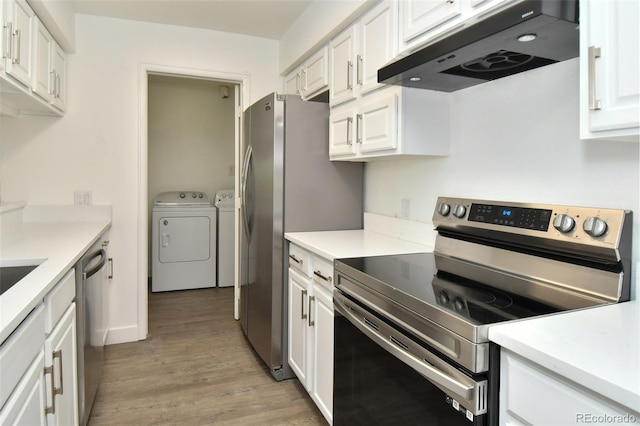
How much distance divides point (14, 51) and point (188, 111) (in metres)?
3.20

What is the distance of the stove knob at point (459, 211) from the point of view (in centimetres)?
168

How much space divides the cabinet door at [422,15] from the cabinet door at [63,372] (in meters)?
1.74

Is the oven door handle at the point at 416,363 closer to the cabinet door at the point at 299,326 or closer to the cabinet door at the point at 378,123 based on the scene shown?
the cabinet door at the point at 299,326

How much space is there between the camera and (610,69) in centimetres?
95

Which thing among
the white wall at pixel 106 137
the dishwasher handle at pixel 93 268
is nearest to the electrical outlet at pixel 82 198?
the white wall at pixel 106 137

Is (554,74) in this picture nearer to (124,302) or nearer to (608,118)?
(608,118)

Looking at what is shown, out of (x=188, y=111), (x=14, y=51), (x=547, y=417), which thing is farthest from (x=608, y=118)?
(x=188, y=111)

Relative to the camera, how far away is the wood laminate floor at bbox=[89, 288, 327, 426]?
2080mm

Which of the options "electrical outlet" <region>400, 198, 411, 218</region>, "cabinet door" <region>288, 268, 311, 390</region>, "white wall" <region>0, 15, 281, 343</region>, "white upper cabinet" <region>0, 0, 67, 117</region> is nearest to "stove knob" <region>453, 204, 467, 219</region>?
"electrical outlet" <region>400, 198, 411, 218</region>

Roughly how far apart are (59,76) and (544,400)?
10.3 feet

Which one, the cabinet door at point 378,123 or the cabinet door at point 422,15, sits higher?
the cabinet door at point 422,15

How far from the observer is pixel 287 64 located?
323 centimetres

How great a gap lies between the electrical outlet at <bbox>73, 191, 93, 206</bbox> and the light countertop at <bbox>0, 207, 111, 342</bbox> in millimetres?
128

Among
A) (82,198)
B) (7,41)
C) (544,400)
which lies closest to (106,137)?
(82,198)
